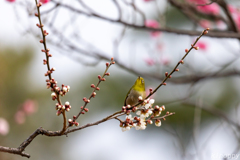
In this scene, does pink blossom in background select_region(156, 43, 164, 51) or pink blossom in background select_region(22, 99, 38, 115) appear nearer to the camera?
pink blossom in background select_region(156, 43, 164, 51)

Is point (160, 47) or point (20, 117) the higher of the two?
point (160, 47)

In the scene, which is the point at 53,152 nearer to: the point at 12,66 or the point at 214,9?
the point at 12,66

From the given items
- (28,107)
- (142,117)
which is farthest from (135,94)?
(28,107)

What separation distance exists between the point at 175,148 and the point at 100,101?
15355mm

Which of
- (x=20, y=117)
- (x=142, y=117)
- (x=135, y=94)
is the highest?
(x=20, y=117)

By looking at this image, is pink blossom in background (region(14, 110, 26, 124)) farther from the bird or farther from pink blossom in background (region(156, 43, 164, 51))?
the bird

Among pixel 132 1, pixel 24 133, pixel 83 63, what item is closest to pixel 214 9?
pixel 132 1

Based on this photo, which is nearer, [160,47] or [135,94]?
[135,94]

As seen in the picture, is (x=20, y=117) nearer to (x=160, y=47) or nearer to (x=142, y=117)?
(x=160, y=47)

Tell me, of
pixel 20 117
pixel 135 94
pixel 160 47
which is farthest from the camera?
pixel 20 117

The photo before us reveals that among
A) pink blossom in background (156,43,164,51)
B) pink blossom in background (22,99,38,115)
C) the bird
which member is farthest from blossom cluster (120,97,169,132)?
pink blossom in background (22,99,38,115)

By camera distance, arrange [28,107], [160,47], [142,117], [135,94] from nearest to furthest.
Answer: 1. [142,117]
2. [135,94]
3. [160,47]
4. [28,107]

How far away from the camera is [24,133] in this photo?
31.8 ft

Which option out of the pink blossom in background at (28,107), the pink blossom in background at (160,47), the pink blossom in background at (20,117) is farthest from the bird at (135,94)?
the pink blossom in background at (28,107)
